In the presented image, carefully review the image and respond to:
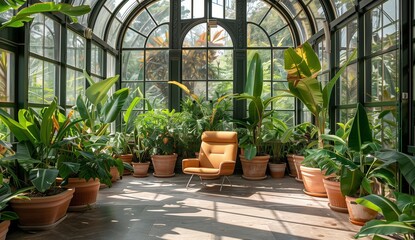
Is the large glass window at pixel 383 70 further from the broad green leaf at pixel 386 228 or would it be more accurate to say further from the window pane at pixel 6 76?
the window pane at pixel 6 76

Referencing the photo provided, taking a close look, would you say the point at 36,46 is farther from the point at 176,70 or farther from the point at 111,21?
the point at 176,70

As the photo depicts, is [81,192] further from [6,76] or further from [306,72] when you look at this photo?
[306,72]

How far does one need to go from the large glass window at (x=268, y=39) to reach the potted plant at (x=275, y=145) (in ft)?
3.95

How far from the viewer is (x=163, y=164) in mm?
5711

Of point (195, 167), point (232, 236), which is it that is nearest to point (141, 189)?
point (195, 167)

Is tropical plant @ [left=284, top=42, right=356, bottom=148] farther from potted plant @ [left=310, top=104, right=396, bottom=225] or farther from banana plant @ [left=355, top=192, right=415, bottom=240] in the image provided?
banana plant @ [left=355, top=192, right=415, bottom=240]

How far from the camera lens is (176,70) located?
21.9 ft

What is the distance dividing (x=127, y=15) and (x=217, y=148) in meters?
3.82

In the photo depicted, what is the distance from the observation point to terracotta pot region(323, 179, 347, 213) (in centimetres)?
354

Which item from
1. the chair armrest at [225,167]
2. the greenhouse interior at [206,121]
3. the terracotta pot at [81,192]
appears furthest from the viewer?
the chair armrest at [225,167]

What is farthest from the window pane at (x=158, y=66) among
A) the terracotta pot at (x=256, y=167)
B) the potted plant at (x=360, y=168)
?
the potted plant at (x=360, y=168)

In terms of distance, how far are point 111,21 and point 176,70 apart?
5.58 ft

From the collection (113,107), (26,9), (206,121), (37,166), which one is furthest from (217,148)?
(26,9)

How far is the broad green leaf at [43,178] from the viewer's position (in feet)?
8.47
